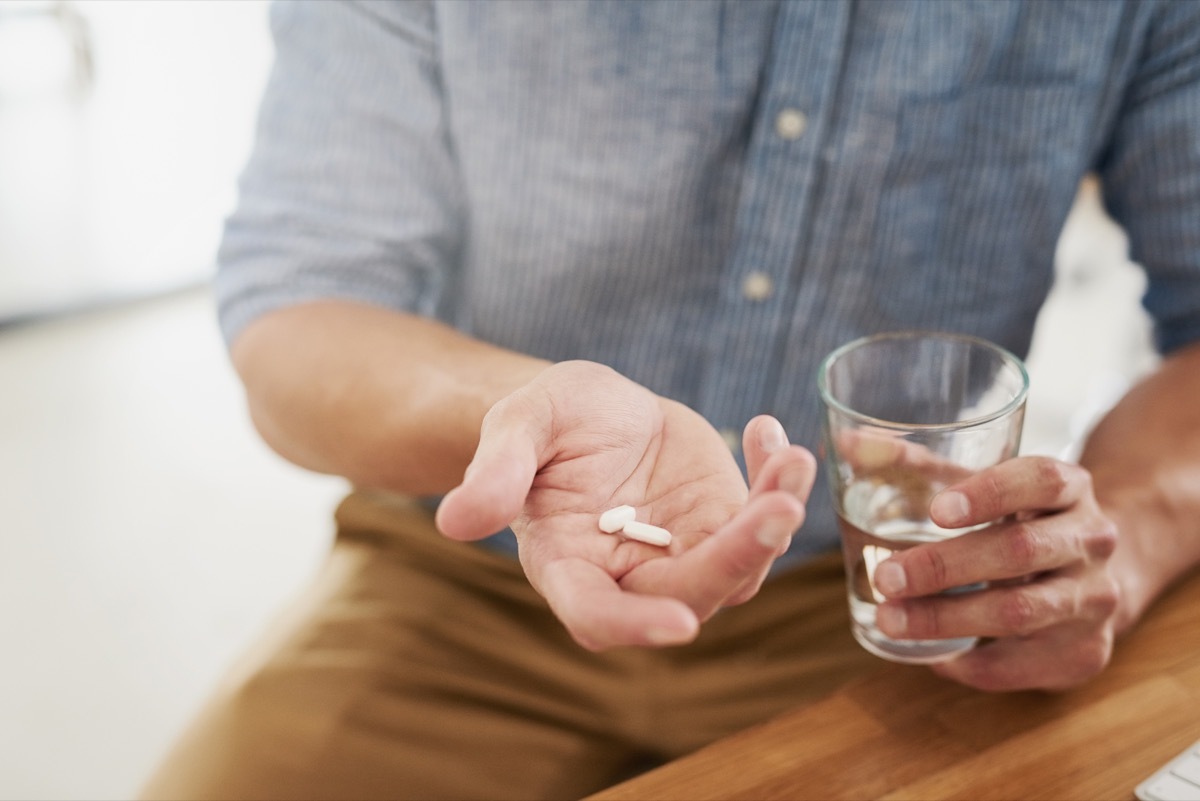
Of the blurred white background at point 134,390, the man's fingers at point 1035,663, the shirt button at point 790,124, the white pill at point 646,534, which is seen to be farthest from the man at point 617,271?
the blurred white background at point 134,390

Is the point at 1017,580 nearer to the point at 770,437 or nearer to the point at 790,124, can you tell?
the point at 770,437

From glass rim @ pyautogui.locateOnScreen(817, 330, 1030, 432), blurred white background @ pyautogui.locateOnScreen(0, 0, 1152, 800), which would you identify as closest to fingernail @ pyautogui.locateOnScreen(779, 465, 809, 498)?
glass rim @ pyautogui.locateOnScreen(817, 330, 1030, 432)

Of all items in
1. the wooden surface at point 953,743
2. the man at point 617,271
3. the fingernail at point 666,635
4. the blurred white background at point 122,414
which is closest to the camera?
the fingernail at point 666,635

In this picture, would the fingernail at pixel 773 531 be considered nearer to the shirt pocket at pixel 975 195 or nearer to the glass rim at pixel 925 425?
the glass rim at pixel 925 425

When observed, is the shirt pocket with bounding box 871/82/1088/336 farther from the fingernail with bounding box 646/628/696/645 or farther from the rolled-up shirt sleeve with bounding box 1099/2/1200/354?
the fingernail with bounding box 646/628/696/645

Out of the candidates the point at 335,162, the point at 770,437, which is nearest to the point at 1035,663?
the point at 770,437
